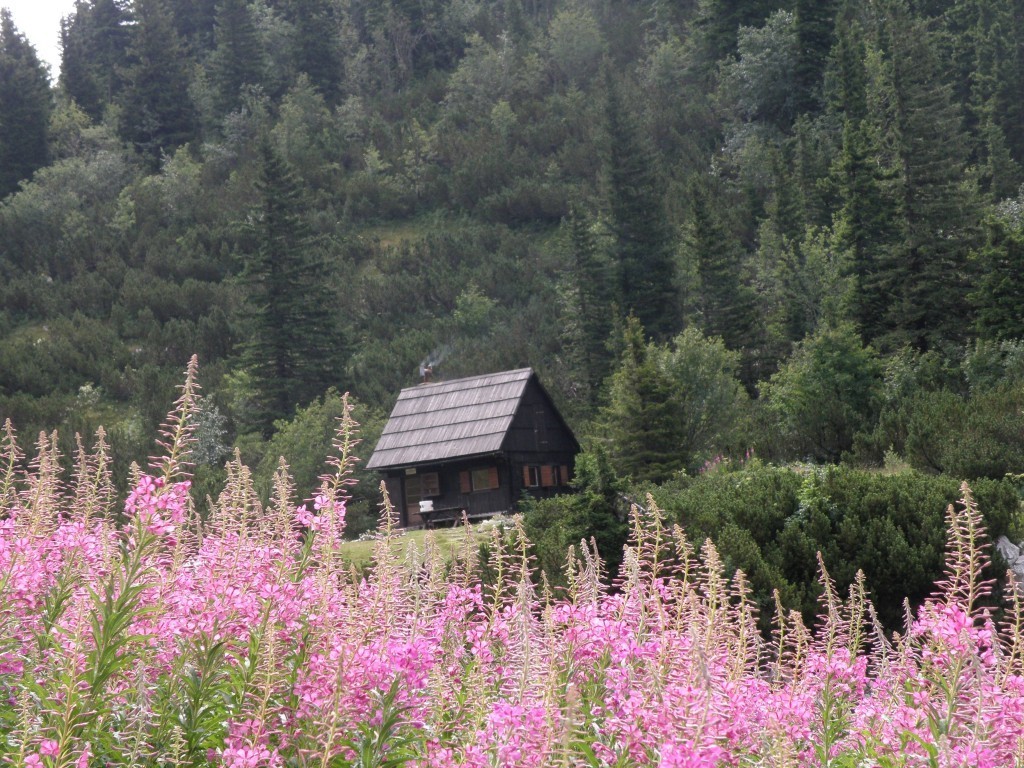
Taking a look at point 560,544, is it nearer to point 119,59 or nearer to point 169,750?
point 169,750

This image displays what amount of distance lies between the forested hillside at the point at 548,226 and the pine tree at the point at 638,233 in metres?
0.15

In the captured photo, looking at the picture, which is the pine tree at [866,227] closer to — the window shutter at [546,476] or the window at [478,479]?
the window shutter at [546,476]

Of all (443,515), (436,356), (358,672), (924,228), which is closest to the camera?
(358,672)

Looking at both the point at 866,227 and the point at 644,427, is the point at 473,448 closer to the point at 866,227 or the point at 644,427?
the point at 644,427

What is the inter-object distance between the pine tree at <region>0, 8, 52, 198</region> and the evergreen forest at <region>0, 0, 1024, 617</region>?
0.27 metres

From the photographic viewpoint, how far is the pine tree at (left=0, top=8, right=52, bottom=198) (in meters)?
76.6

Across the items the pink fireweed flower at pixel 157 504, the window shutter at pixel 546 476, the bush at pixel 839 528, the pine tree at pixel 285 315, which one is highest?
the pine tree at pixel 285 315

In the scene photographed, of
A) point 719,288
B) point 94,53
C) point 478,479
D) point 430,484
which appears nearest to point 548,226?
point 719,288

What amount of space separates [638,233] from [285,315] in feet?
48.2

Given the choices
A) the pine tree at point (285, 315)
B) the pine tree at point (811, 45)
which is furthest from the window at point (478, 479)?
the pine tree at point (811, 45)

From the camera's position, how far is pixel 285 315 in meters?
49.5

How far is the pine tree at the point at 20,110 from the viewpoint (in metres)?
76.6

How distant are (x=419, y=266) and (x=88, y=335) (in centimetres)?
1618

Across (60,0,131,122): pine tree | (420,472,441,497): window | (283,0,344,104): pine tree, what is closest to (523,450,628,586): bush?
(420,472,441,497): window
